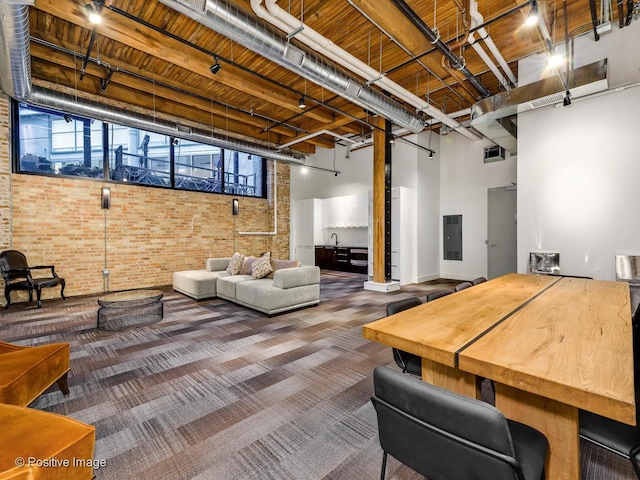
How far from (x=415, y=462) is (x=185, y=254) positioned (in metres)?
7.42

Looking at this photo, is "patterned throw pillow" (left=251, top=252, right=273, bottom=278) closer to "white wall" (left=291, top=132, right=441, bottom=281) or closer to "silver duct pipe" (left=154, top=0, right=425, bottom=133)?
"silver duct pipe" (left=154, top=0, right=425, bottom=133)

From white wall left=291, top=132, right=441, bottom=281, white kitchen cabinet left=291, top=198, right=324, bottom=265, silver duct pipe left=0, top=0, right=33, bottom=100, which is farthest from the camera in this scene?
white kitchen cabinet left=291, top=198, right=324, bottom=265

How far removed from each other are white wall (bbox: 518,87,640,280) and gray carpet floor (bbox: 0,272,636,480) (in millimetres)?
3548

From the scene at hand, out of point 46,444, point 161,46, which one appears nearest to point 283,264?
point 161,46

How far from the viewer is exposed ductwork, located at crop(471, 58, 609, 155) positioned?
4066 mm

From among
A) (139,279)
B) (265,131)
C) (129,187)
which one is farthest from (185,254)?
(265,131)

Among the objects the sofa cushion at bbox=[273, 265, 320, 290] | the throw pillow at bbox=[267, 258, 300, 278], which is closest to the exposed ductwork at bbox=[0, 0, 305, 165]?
the throw pillow at bbox=[267, 258, 300, 278]

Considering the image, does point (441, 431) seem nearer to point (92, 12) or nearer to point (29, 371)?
point (29, 371)

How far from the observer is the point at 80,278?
→ 6016 mm

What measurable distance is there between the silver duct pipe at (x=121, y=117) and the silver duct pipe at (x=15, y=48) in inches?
11.7

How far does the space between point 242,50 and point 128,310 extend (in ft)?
14.0

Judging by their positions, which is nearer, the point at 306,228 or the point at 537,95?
the point at 537,95

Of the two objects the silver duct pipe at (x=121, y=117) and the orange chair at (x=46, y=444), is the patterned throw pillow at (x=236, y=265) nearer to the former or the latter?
the silver duct pipe at (x=121, y=117)

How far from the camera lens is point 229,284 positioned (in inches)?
208
